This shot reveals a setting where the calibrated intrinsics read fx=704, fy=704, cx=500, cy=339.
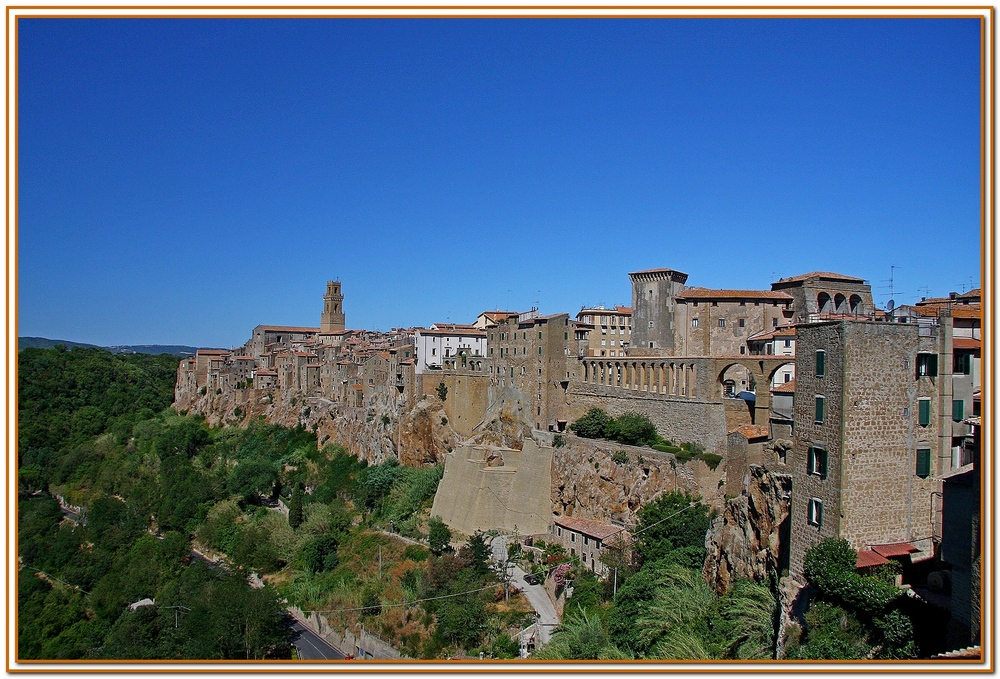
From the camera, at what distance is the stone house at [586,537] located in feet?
84.1

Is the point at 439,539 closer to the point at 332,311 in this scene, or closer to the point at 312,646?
the point at 312,646

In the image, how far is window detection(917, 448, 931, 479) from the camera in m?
14.2

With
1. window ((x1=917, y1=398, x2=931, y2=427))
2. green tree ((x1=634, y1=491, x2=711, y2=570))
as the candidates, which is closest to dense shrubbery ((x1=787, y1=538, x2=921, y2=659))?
window ((x1=917, y1=398, x2=931, y2=427))

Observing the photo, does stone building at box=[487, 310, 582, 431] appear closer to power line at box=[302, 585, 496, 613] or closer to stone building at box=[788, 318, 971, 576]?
power line at box=[302, 585, 496, 613]

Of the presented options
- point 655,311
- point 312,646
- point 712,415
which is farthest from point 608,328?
point 312,646

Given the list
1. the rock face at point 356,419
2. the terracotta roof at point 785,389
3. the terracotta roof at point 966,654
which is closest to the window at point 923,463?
the terracotta roof at point 966,654

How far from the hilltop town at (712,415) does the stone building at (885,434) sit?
33 millimetres

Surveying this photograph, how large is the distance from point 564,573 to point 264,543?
742 inches

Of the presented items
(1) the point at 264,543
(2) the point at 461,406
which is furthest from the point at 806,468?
(1) the point at 264,543

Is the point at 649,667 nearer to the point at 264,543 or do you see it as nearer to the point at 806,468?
the point at 806,468

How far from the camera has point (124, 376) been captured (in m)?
74.8

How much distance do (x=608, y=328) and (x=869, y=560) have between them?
101ft

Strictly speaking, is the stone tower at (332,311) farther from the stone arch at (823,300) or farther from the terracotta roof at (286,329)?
the stone arch at (823,300)

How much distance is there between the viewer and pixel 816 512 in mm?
14469
